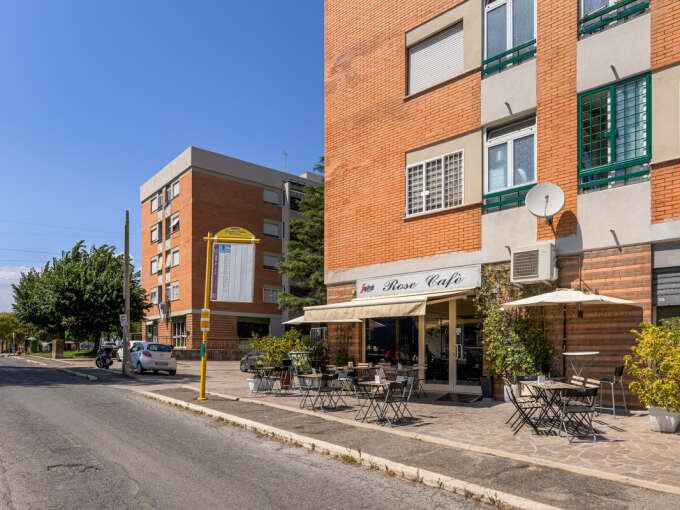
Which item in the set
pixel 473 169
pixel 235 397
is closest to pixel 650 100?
pixel 473 169

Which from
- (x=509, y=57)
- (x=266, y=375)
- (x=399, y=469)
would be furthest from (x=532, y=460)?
(x=509, y=57)

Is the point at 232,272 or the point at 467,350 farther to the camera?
the point at 232,272

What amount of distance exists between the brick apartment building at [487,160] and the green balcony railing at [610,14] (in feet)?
0.11

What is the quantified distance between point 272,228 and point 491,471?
37.2m

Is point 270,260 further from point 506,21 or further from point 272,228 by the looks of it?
point 506,21

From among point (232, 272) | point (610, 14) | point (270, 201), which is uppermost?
point (270, 201)

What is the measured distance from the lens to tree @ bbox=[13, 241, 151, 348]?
33.4m

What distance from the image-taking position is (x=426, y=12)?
14094 millimetres

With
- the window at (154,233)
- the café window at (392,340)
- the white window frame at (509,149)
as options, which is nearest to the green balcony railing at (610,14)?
the white window frame at (509,149)

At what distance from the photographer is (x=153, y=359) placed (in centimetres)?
2252

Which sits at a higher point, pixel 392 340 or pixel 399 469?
pixel 392 340

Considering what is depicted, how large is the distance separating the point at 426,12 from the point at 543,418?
418 inches

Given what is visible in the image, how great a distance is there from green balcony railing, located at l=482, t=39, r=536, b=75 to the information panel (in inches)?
283

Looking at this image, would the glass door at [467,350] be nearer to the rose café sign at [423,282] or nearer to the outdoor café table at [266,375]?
the rose café sign at [423,282]
